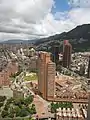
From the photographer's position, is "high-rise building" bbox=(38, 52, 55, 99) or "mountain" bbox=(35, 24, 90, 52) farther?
"mountain" bbox=(35, 24, 90, 52)

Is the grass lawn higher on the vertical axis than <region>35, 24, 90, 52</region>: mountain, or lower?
lower

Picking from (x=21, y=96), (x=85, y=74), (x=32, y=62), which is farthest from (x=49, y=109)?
(x=32, y=62)

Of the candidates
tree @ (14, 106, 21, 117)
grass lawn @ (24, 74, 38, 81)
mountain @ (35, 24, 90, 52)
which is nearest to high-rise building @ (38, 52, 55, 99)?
tree @ (14, 106, 21, 117)

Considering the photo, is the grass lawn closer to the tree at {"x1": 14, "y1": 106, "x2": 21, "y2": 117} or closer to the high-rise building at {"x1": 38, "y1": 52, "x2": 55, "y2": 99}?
the high-rise building at {"x1": 38, "y1": 52, "x2": 55, "y2": 99}

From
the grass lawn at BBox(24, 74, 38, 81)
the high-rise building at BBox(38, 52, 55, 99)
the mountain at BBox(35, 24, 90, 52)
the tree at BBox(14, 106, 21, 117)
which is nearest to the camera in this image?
the tree at BBox(14, 106, 21, 117)

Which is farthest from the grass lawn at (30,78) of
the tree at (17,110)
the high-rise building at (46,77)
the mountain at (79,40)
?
the mountain at (79,40)

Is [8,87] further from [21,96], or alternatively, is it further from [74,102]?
[74,102]

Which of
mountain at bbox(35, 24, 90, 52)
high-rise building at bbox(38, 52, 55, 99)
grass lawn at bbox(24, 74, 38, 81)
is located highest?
mountain at bbox(35, 24, 90, 52)

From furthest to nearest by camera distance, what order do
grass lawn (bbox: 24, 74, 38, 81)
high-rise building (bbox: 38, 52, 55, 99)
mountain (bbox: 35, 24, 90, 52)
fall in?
mountain (bbox: 35, 24, 90, 52)
grass lawn (bbox: 24, 74, 38, 81)
high-rise building (bbox: 38, 52, 55, 99)

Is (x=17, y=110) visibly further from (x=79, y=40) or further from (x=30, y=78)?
(x=79, y=40)

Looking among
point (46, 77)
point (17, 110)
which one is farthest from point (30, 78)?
point (17, 110)
